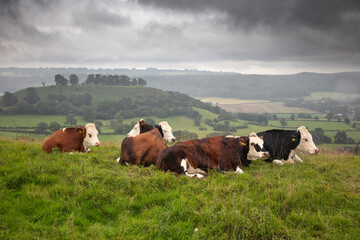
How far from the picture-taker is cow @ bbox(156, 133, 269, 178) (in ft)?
27.4

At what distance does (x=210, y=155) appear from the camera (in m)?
8.89

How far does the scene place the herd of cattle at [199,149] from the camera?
335 inches

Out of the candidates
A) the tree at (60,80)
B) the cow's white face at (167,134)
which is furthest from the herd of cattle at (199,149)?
the tree at (60,80)

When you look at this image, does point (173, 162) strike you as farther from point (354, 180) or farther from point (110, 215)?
point (354, 180)

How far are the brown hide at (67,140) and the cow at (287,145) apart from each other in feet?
28.8

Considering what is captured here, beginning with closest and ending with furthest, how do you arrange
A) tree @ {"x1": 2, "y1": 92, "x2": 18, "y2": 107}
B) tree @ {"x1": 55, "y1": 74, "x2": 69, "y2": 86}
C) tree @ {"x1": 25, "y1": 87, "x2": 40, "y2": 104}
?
tree @ {"x1": 2, "y1": 92, "x2": 18, "y2": 107} → tree @ {"x1": 25, "y1": 87, "x2": 40, "y2": 104} → tree @ {"x1": 55, "y1": 74, "x2": 69, "y2": 86}

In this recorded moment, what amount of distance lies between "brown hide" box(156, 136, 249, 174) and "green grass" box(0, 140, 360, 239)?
656mm

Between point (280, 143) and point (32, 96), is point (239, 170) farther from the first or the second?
point (32, 96)

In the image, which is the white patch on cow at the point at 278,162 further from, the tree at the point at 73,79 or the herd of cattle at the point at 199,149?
the tree at the point at 73,79

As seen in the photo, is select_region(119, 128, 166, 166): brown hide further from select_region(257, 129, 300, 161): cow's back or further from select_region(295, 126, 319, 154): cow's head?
select_region(295, 126, 319, 154): cow's head

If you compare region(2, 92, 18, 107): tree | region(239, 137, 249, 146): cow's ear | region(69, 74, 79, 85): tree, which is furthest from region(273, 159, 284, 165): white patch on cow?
region(69, 74, 79, 85): tree

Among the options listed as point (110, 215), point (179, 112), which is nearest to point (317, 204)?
point (110, 215)

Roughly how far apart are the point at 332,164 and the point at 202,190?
653 centimetres

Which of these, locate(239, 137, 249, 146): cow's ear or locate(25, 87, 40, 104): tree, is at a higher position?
locate(239, 137, 249, 146): cow's ear
